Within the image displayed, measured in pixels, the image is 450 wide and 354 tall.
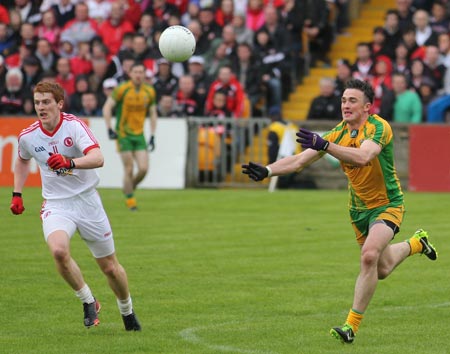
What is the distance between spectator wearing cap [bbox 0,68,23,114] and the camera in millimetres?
25109

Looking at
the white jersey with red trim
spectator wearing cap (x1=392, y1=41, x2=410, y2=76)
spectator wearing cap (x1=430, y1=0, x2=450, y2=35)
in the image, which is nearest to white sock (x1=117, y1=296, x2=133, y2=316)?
the white jersey with red trim

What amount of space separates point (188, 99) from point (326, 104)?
294 cm

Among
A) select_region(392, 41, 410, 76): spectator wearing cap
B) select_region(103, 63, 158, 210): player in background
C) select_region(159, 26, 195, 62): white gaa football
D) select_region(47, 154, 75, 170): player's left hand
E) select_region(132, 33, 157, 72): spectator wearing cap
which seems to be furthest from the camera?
select_region(132, 33, 157, 72): spectator wearing cap

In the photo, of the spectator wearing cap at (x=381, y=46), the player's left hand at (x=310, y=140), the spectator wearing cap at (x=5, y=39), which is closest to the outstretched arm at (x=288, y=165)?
the player's left hand at (x=310, y=140)

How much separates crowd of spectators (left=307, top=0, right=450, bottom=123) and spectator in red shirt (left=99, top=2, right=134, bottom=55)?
5.94m

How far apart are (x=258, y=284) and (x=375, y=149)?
11.7 feet

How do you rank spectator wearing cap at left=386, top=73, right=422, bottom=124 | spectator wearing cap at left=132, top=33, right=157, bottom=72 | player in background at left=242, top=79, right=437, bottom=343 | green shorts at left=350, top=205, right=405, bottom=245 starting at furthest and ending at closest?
spectator wearing cap at left=132, top=33, right=157, bottom=72 < spectator wearing cap at left=386, top=73, right=422, bottom=124 < green shorts at left=350, top=205, right=405, bottom=245 < player in background at left=242, top=79, right=437, bottom=343

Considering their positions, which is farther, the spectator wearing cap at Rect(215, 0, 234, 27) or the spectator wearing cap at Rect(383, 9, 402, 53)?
the spectator wearing cap at Rect(215, 0, 234, 27)

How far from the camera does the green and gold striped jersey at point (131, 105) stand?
1958cm

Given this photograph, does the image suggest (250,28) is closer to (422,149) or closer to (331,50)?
(331,50)

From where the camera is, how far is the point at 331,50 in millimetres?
27031

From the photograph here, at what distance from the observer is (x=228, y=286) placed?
39.9 feet

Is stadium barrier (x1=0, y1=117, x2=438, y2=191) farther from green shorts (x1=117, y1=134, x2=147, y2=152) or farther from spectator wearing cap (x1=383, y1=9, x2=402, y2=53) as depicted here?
green shorts (x1=117, y1=134, x2=147, y2=152)

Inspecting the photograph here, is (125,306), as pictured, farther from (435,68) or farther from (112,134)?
(435,68)
